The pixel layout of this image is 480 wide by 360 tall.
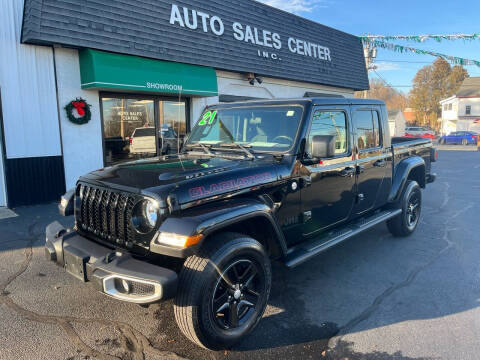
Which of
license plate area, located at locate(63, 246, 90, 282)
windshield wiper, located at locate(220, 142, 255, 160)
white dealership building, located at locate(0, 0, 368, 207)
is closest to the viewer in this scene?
license plate area, located at locate(63, 246, 90, 282)

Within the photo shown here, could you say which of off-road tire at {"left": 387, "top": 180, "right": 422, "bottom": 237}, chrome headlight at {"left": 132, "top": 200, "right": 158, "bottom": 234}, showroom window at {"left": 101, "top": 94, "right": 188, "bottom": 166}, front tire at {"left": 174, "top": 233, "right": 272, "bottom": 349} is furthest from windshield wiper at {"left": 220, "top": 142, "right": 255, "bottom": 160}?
showroom window at {"left": 101, "top": 94, "right": 188, "bottom": 166}

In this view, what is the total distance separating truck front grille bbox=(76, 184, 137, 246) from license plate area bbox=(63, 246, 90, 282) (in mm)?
250

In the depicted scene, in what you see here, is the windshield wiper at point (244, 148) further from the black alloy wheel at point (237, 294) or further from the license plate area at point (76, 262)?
the license plate area at point (76, 262)

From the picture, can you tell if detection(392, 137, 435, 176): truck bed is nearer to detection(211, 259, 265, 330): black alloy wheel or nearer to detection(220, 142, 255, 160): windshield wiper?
detection(220, 142, 255, 160): windshield wiper

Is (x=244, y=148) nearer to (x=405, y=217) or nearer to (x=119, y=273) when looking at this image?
(x=119, y=273)

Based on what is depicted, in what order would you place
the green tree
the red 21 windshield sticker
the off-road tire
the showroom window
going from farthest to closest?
1. the green tree
2. the showroom window
3. the off-road tire
4. the red 21 windshield sticker

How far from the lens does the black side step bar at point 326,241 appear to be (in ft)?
10.8

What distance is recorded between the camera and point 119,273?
2416 millimetres

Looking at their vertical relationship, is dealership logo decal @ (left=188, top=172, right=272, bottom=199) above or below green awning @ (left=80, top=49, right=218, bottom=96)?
below

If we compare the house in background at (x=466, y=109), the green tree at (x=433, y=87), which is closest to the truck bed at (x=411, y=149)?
the house in background at (x=466, y=109)

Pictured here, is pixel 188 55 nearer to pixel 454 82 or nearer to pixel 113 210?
pixel 113 210

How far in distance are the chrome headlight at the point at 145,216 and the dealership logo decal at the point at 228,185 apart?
296 millimetres

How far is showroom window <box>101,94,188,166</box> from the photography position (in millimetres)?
8602

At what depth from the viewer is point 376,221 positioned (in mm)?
4523
